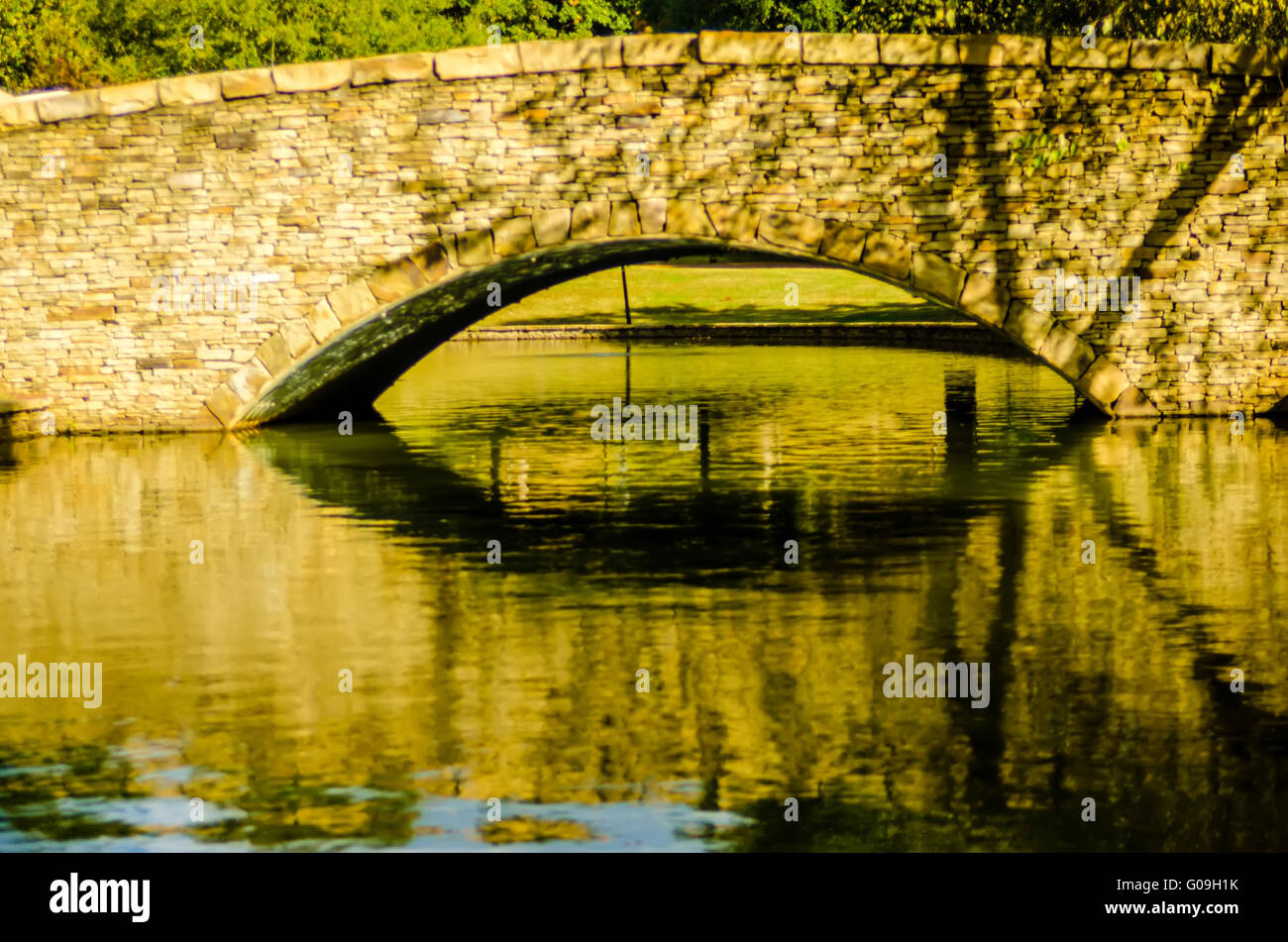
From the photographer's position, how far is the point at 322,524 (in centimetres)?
1034

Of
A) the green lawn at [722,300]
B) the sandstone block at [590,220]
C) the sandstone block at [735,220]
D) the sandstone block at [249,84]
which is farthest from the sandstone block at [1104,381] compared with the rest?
the green lawn at [722,300]

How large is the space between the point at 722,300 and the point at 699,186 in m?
15.7

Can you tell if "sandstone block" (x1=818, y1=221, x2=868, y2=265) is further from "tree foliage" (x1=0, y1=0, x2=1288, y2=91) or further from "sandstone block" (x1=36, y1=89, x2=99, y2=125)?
"sandstone block" (x1=36, y1=89, x2=99, y2=125)

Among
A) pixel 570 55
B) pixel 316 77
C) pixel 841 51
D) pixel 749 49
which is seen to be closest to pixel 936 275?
pixel 841 51

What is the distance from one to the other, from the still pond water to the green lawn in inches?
542

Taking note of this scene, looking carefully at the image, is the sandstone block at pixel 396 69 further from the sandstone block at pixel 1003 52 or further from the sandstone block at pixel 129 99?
the sandstone block at pixel 1003 52

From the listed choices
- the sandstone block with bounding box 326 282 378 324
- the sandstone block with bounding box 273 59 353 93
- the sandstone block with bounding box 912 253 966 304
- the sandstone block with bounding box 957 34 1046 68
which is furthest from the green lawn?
the sandstone block with bounding box 273 59 353 93

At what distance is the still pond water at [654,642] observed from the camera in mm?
5188

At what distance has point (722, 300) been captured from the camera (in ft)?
96.2

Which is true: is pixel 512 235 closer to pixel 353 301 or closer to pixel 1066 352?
pixel 353 301

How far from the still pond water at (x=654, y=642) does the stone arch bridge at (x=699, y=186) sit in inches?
43.3

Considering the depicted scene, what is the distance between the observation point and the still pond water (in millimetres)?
5188
